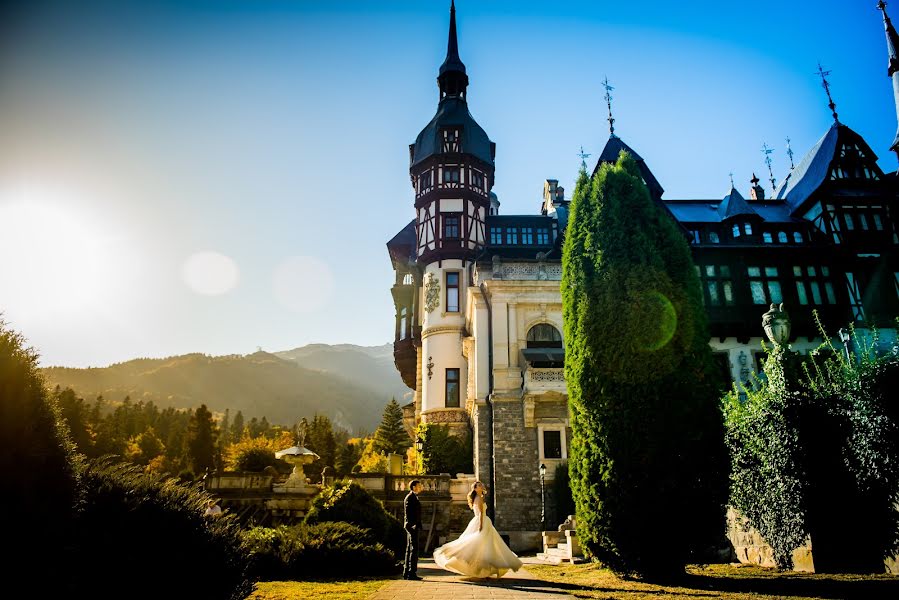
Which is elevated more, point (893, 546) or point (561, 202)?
point (561, 202)

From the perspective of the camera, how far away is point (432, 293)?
36312mm

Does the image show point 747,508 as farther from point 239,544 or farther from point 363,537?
point 239,544

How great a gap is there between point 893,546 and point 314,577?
10979mm

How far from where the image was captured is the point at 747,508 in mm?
12516

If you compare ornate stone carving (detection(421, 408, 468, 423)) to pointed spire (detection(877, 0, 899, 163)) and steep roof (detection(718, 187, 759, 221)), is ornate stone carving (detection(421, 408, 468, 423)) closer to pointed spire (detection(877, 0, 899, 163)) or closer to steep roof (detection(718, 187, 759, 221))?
steep roof (detection(718, 187, 759, 221))

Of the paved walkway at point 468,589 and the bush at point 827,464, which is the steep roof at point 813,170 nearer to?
the bush at point 827,464

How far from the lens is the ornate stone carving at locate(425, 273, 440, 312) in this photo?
36.0m

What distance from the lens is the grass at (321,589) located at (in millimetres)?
8688

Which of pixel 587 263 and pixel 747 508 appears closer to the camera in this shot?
pixel 747 508

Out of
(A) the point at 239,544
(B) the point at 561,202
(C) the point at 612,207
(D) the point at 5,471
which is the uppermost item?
(B) the point at 561,202

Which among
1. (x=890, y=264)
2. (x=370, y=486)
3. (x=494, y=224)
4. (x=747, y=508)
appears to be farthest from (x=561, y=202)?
(x=747, y=508)

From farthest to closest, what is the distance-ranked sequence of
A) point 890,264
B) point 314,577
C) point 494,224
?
point 494,224
point 890,264
point 314,577

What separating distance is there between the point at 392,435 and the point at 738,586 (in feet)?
176

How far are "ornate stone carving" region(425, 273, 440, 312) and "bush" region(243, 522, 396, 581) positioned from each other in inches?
929
